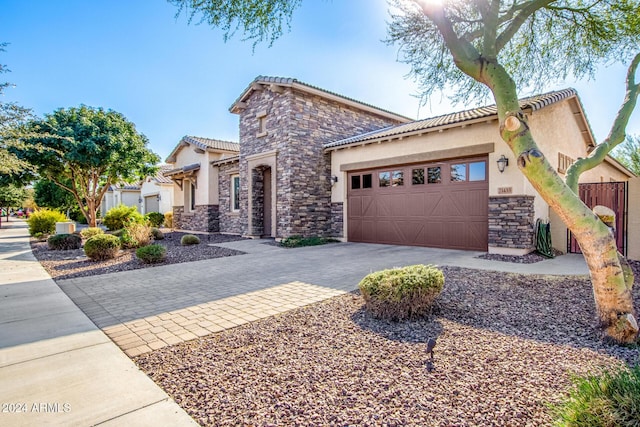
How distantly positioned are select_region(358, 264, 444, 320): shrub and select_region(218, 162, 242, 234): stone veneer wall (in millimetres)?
12524

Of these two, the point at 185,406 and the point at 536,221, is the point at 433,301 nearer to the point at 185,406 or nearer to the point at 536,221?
the point at 185,406

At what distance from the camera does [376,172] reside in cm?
1208

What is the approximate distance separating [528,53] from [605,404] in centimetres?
883

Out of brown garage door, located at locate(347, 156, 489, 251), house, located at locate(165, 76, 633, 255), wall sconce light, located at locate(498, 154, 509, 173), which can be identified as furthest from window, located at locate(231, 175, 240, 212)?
wall sconce light, located at locate(498, 154, 509, 173)

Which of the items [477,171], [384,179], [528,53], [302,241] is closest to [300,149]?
[384,179]

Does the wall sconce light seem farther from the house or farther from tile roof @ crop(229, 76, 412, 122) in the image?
tile roof @ crop(229, 76, 412, 122)

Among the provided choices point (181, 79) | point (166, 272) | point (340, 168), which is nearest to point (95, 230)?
→ point (181, 79)

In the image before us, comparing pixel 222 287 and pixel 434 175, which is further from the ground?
pixel 434 175

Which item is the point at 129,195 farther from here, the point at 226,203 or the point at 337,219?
the point at 337,219

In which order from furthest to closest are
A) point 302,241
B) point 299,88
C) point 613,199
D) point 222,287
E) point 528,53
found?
point 299,88 → point 302,241 → point 613,199 → point 528,53 → point 222,287

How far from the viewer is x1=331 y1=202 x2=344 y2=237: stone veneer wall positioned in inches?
518

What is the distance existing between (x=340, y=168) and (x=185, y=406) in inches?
445

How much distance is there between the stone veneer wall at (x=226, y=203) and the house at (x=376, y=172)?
0.05m

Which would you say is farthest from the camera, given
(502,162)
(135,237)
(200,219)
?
(200,219)
